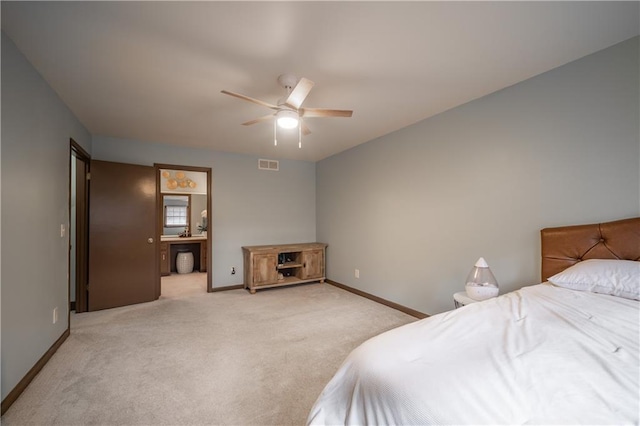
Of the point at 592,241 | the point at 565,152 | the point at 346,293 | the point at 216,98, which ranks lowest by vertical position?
the point at 346,293

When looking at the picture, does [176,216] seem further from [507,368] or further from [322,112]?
[507,368]

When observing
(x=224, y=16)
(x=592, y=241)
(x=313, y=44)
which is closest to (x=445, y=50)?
(x=313, y=44)

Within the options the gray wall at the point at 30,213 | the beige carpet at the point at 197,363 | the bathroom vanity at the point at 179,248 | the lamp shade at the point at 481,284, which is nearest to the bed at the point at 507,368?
the lamp shade at the point at 481,284

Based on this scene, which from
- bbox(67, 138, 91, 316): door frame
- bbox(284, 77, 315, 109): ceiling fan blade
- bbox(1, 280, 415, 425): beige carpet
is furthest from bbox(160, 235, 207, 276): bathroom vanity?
bbox(284, 77, 315, 109): ceiling fan blade

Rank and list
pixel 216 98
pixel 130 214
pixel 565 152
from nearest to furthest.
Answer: pixel 565 152 < pixel 216 98 < pixel 130 214

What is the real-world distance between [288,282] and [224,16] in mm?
3978

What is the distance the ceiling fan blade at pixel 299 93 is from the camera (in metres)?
1.95

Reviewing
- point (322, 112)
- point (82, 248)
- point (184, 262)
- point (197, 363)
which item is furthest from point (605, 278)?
point (184, 262)

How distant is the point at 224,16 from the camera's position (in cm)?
163

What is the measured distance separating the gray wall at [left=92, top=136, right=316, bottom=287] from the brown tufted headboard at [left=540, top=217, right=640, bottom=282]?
4.01 meters

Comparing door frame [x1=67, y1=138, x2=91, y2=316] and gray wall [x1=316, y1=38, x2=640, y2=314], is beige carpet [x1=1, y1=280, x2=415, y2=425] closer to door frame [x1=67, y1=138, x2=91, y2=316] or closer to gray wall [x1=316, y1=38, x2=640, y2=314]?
door frame [x1=67, y1=138, x2=91, y2=316]

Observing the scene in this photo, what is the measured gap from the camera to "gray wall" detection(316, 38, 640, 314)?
1921mm

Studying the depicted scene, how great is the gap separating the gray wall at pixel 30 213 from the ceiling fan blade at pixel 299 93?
73.4 inches

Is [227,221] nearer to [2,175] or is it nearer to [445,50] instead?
[2,175]
